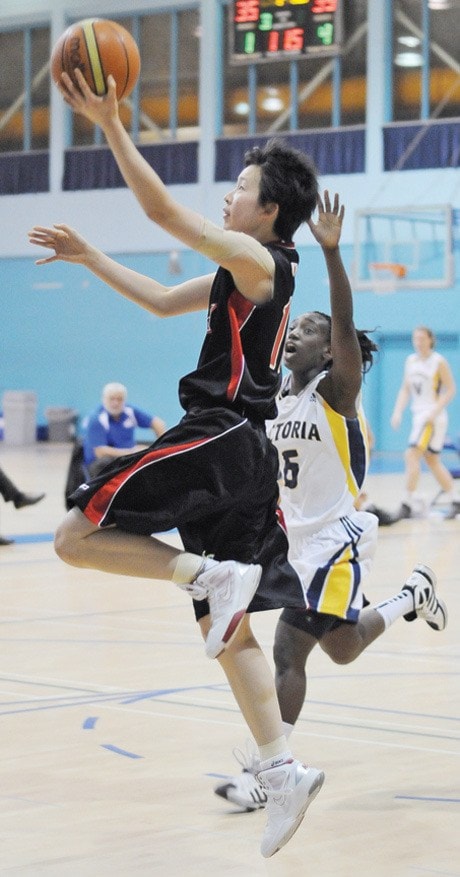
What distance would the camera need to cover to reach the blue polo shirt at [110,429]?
37.1 feet

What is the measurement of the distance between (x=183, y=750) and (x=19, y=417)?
956 inches

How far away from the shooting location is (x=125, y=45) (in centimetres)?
336

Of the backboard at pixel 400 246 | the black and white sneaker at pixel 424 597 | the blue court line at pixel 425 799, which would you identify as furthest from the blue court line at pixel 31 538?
the backboard at pixel 400 246

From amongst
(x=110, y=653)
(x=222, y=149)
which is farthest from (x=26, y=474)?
(x=110, y=653)

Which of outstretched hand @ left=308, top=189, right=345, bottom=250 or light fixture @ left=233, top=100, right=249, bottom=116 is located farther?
light fixture @ left=233, top=100, right=249, bottom=116

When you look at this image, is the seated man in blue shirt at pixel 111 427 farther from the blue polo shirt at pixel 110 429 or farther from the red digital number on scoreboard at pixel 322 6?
the red digital number on scoreboard at pixel 322 6

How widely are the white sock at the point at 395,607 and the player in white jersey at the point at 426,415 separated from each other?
782 cm

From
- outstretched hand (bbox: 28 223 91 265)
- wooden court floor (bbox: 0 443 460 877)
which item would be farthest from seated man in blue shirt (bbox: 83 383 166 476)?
outstretched hand (bbox: 28 223 91 265)

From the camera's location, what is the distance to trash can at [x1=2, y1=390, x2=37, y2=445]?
2830 cm

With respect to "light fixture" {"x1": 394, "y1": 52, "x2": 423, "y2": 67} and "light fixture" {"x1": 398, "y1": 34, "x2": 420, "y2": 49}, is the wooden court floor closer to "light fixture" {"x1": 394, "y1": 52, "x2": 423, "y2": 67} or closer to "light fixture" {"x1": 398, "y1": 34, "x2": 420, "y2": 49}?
"light fixture" {"x1": 394, "y1": 52, "x2": 423, "y2": 67}

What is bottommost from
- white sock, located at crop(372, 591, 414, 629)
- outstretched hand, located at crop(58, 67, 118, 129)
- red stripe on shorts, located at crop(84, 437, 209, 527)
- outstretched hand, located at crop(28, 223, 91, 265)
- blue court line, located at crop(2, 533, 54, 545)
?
blue court line, located at crop(2, 533, 54, 545)

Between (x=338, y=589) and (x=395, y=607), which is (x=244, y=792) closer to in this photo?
(x=338, y=589)

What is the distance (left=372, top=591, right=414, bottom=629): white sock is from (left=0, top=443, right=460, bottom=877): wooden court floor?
389 millimetres

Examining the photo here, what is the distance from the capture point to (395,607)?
15.1ft
